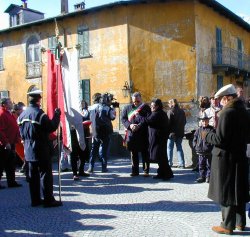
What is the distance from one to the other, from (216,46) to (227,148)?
70.8ft

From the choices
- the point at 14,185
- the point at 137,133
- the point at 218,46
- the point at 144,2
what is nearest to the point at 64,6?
the point at 144,2

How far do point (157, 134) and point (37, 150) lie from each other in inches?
125

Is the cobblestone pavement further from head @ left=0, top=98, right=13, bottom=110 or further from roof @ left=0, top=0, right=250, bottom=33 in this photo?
roof @ left=0, top=0, right=250, bottom=33

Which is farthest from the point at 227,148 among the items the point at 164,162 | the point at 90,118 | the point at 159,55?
the point at 159,55

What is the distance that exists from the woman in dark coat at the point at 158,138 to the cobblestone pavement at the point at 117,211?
0.30 metres

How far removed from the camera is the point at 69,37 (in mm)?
26094

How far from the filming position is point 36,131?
22.0ft

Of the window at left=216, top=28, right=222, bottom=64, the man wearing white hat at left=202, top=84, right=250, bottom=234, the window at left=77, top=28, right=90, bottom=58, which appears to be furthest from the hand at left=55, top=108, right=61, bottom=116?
the window at left=216, top=28, right=222, bottom=64

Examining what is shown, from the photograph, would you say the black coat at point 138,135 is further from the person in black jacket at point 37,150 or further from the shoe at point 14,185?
the person in black jacket at point 37,150

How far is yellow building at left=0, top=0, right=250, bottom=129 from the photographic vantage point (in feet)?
76.0

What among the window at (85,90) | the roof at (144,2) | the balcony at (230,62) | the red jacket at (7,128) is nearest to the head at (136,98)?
the red jacket at (7,128)

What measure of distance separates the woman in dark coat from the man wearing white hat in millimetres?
3821

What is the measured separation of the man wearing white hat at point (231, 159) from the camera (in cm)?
500

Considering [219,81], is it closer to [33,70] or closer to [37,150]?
[33,70]
